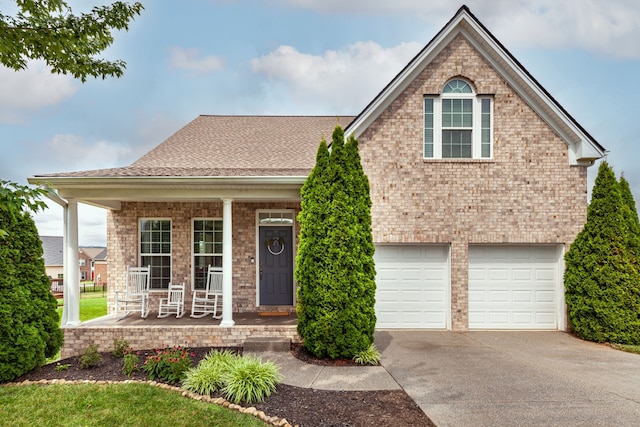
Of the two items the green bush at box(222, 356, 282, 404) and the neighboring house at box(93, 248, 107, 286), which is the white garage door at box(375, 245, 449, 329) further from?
the neighboring house at box(93, 248, 107, 286)

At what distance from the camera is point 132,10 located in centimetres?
805

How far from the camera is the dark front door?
1053 centimetres

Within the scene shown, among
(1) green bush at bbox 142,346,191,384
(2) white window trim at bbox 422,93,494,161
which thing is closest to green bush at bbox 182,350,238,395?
(1) green bush at bbox 142,346,191,384

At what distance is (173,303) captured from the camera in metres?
9.59

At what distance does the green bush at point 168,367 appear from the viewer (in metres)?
6.26

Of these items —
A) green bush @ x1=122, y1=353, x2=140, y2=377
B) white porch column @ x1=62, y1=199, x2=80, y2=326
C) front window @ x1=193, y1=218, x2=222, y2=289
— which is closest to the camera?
green bush @ x1=122, y1=353, x2=140, y2=377

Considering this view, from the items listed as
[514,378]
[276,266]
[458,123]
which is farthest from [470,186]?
[276,266]

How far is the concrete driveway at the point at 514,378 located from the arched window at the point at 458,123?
4358mm

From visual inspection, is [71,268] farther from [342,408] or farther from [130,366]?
[342,408]

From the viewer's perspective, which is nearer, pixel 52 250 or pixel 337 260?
pixel 337 260

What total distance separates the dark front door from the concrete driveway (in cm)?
274

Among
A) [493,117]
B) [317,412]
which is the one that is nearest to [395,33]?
[493,117]

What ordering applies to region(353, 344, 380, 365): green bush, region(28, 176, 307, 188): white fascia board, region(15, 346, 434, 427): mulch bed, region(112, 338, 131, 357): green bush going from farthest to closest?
region(28, 176, 307, 188): white fascia board → region(112, 338, 131, 357): green bush → region(353, 344, 380, 365): green bush → region(15, 346, 434, 427): mulch bed

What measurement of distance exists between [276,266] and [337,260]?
3577 mm
